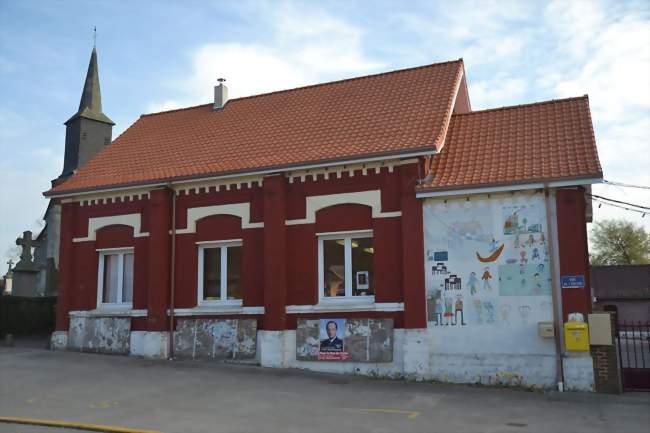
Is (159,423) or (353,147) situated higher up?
(353,147)

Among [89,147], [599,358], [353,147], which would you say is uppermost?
[89,147]

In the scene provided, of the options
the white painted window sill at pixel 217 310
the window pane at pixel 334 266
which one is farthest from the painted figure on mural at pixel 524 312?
the white painted window sill at pixel 217 310

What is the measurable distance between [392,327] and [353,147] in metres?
4.26

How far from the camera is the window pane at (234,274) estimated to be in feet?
53.1

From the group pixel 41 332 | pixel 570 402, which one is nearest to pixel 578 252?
pixel 570 402

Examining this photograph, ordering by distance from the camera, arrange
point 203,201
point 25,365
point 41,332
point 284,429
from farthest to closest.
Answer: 1. point 41,332
2. point 203,201
3. point 25,365
4. point 284,429

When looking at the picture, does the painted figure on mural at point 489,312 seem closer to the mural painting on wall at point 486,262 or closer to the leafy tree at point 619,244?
the mural painting on wall at point 486,262

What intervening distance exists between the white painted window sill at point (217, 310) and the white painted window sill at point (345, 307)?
100 cm

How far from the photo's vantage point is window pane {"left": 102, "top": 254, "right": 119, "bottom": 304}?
1789cm

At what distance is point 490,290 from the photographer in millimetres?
13227

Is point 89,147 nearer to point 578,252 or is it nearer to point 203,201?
point 203,201

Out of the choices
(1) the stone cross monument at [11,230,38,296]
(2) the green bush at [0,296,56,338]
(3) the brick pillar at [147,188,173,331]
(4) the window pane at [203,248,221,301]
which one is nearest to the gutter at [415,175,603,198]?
(4) the window pane at [203,248,221,301]

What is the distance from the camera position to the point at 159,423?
9.57 metres

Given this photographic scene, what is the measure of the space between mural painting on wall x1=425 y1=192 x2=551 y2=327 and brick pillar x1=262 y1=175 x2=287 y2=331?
349cm
